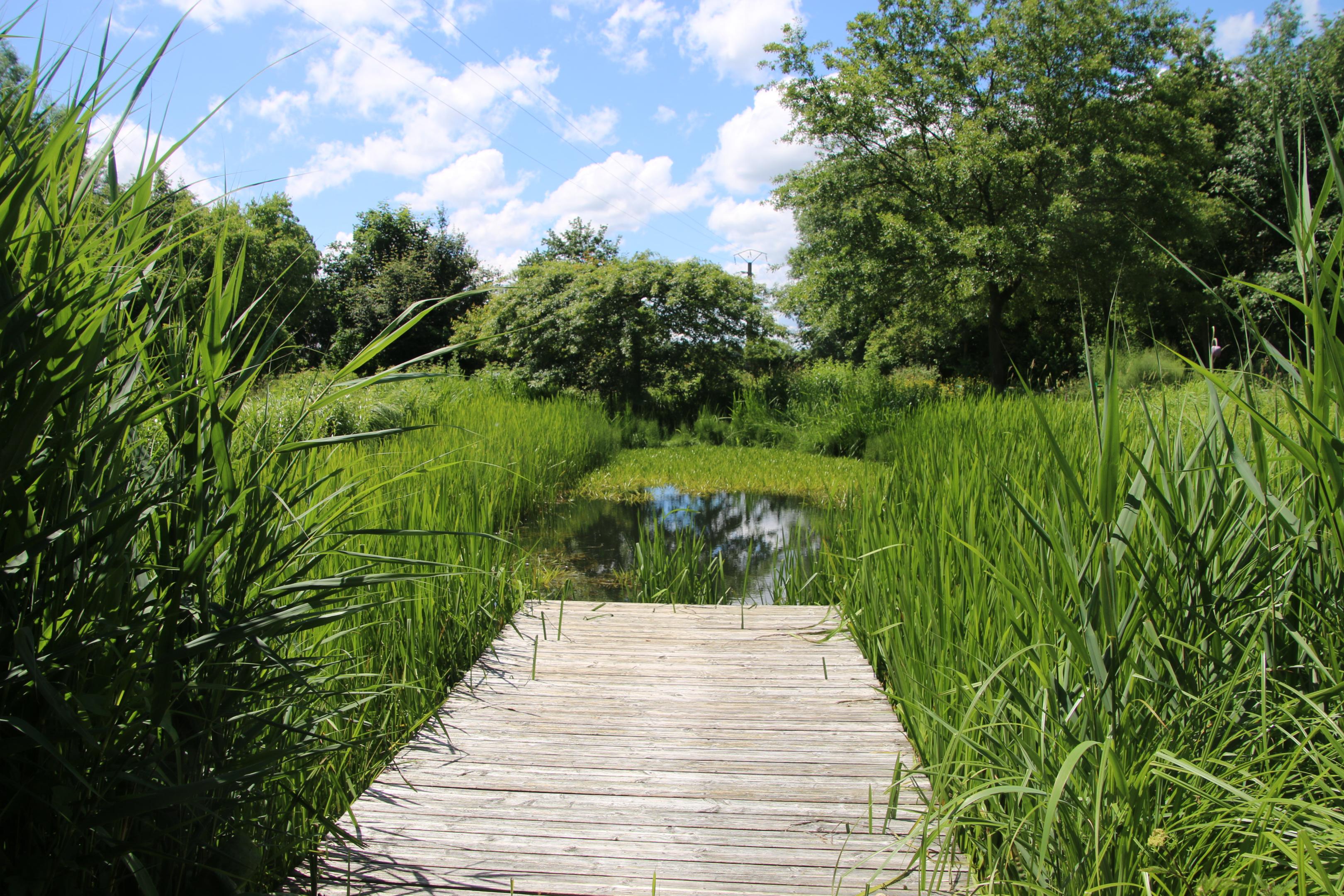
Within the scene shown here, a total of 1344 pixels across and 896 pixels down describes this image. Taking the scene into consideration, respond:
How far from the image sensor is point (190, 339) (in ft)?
6.23

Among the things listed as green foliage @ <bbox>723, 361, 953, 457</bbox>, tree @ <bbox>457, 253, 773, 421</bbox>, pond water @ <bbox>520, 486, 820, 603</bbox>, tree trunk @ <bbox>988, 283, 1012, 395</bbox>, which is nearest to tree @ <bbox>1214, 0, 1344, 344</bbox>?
tree trunk @ <bbox>988, 283, 1012, 395</bbox>

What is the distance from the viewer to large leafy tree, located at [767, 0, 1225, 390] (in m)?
12.5

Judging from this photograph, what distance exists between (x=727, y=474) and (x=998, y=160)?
749 cm

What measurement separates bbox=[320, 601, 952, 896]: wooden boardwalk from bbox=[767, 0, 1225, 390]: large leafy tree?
35.9 ft

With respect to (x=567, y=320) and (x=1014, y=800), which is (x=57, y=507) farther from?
(x=567, y=320)

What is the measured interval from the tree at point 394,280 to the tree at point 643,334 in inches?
162

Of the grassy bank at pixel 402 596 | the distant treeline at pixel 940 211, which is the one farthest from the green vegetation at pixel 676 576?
the distant treeline at pixel 940 211

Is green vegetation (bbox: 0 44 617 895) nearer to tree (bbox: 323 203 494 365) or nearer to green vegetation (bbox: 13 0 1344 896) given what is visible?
green vegetation (bbox: 13 0 1344 896)

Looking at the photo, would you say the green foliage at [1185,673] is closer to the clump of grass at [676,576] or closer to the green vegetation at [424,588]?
the green vegetation at [424,588]

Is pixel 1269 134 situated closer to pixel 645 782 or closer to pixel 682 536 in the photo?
pixel 682 536

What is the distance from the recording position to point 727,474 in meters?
9.68

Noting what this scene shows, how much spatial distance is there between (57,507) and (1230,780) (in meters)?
2.11

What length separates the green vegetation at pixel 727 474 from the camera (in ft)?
28.4

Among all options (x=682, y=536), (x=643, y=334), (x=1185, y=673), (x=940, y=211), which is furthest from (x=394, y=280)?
(x=1185, y=673)
